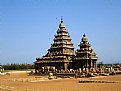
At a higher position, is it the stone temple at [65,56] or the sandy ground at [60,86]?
the stone temple at [65,56]

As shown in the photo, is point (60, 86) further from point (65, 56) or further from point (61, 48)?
point (61, 48)

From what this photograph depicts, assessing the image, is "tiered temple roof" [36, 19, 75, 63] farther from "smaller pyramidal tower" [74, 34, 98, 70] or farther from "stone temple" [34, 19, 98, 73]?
"smaller pyramidal tower" [74, 34, 98, 70]

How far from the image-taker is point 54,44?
57.2 meters

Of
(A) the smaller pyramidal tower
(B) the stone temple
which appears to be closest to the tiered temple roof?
(B) the stone temple

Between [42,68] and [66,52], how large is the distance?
238 inches

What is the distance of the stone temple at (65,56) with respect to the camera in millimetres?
50500

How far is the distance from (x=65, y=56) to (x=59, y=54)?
1.77 m

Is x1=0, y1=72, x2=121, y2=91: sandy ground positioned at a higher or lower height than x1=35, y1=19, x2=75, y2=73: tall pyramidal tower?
lower

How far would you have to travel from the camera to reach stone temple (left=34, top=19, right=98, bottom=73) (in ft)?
166

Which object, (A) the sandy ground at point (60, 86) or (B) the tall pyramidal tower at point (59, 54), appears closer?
(A) the sandy ground at point (60, 86)

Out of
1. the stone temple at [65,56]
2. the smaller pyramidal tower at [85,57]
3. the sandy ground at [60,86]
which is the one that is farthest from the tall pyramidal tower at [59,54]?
the sandy ground at [60,86]

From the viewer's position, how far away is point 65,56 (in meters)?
53.0

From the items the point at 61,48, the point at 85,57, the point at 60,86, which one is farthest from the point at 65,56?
the point at 60,86

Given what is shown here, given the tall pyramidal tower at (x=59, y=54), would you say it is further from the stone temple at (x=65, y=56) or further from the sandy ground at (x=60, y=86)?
the sandy ground at (x=60, y=86)
